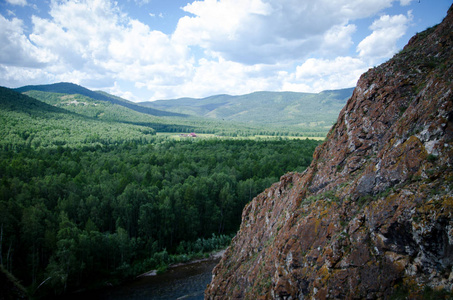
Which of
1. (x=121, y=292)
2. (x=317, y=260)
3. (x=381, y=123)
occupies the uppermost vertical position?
(x=381, y=123)

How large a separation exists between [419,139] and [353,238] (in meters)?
6.20

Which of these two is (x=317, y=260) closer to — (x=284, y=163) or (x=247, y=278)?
(x=247, y=278)

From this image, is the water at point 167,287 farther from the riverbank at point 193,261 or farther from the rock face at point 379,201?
the rock face at point 379,201

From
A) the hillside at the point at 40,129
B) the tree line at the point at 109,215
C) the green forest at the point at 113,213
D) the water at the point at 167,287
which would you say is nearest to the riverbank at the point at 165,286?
the water at the point at 167,287

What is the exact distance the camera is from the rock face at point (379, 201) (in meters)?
12.3

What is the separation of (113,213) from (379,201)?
54.0 metres

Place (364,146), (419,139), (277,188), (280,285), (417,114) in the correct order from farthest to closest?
(277,188)
(364,146)
(280,285)
(417,114)
(419,139)

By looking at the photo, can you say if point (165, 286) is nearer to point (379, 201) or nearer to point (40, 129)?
point (379, 201)

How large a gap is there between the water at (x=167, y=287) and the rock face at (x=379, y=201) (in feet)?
70.1

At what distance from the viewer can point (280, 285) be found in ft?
58.2

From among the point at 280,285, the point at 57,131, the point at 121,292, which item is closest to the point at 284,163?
the point at 121,292

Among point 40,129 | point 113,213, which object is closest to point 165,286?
point 113,213

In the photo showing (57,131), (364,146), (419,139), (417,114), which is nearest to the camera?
(419,139)

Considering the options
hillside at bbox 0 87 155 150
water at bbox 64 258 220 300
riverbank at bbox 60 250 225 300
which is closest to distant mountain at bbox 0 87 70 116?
hillside at bbox 0 87 155 150
